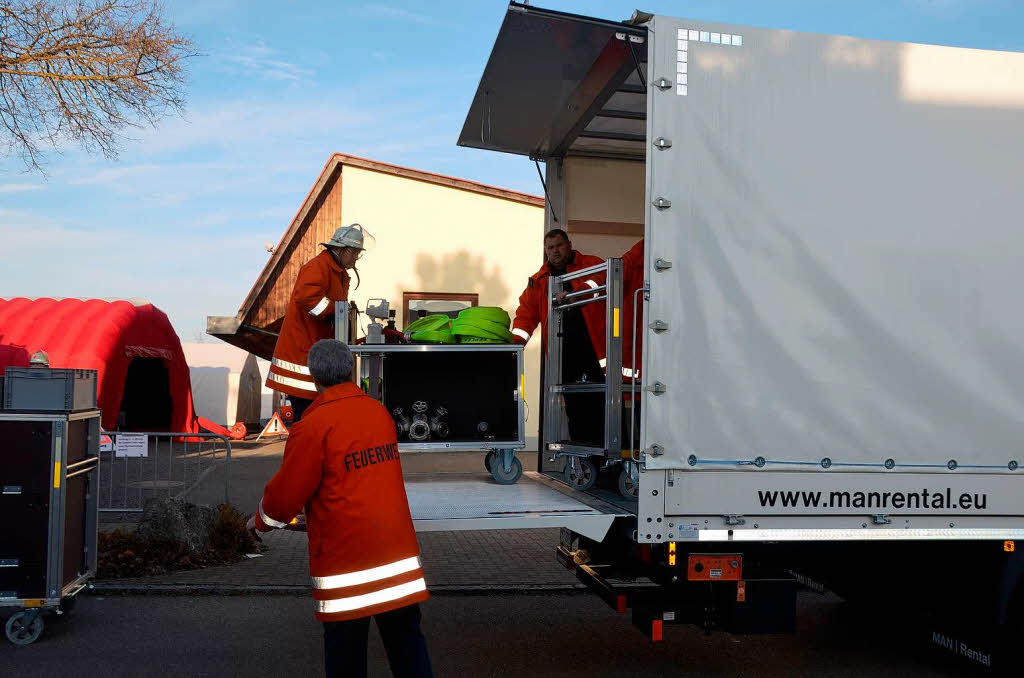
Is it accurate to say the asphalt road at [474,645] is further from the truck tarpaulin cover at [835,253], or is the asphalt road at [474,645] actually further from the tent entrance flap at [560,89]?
the tent entrance flap at [560,89]

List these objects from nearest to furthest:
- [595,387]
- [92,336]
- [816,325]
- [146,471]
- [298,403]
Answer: [816,325], [595,387], [298,403], [146,471], [92,336]

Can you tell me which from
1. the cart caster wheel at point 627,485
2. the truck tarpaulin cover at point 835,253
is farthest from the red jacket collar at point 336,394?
the cart caster wheel at point 627,485

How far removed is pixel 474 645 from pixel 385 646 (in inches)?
86.3

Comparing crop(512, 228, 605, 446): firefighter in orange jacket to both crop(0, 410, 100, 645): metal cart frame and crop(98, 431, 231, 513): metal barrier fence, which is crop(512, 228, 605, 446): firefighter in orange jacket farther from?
crop(98, 431, 231, 513): metal barrier fence

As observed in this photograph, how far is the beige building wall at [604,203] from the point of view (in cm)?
657

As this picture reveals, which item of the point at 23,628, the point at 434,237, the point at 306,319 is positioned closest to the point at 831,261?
the point at 306,319

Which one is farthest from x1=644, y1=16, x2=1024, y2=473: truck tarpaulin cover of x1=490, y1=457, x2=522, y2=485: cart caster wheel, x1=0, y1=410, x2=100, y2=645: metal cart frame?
x1=0, y1=410, x2=100, y2=645: metal cart frame

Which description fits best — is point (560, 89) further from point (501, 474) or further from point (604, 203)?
point (501, 474)

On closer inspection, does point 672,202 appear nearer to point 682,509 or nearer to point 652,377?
point 652,377

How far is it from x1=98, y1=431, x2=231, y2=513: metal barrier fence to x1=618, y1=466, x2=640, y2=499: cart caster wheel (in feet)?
16.1

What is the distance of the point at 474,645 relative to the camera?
19.1 feet

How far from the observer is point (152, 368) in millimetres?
21891

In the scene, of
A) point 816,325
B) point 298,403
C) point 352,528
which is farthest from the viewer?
point 298,403

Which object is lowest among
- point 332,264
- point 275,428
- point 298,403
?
point 275,428
